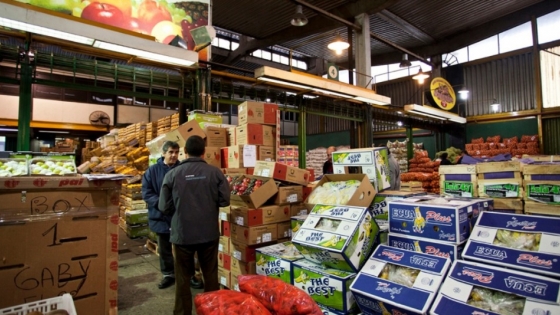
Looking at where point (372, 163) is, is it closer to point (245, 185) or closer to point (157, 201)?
point (245, 185)

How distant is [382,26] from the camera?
35.6 feet

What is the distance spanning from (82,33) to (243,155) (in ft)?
7.98

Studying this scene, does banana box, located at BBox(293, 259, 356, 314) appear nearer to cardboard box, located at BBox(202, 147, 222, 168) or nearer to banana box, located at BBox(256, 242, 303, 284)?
banana box, located at BBox(256, 242, 303, 284)

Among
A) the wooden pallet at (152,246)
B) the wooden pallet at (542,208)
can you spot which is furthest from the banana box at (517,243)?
the wooden pallet at (152,246)

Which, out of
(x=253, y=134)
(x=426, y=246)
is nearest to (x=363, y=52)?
(x=253, y=134)

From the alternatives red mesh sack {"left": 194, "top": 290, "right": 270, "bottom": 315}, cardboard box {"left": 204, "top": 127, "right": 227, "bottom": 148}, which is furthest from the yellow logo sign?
red mesh sack {"left": 194, "top": 290, "right": 270, "bottom": 315}

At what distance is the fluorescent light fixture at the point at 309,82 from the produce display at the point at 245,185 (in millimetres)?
2221

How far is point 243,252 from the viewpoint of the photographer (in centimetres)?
324

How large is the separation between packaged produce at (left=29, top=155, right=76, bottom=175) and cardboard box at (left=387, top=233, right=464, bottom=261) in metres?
2.53

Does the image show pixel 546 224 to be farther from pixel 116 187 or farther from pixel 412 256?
pixel 116 187

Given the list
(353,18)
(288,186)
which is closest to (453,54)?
(353,18)

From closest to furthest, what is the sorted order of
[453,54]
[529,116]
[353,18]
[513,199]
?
[513,199], [353,18], [529,116], [453,54]

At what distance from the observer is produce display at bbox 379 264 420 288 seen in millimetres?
1890

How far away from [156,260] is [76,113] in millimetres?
8629
